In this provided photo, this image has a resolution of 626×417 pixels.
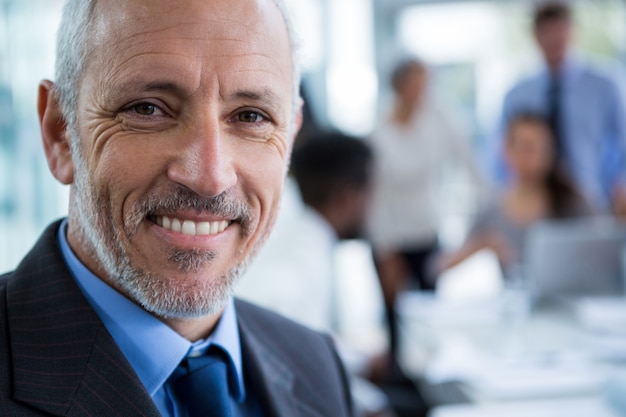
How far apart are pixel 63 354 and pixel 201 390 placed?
182 millimetres

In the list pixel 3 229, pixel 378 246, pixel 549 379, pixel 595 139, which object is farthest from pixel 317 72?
pixel 549 379

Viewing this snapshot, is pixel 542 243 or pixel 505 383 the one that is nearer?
pixel 505 383

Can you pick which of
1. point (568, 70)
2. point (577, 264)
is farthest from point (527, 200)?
point (568, 70)

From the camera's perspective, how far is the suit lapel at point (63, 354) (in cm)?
87

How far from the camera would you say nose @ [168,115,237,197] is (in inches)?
35.0

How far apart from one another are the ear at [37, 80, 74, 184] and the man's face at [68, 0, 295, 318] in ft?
0.13

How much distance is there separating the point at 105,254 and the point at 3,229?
311cm

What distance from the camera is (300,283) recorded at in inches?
84.3

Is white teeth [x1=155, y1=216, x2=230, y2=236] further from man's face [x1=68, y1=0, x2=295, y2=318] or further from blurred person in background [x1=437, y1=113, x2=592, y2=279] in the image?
blurred person in background [x1=437, y1=113, x2=592, y2=279]

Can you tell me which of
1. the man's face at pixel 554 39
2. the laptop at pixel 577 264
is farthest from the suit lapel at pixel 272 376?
the man's face at pixel 554 39

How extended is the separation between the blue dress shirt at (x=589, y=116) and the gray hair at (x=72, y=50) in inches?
129

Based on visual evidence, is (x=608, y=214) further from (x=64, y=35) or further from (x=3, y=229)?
(x=64, y=35)

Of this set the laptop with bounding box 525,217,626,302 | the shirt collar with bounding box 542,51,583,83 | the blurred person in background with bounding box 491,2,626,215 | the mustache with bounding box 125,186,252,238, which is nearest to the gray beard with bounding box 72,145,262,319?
the mustache with bounding box 125,186,252,238

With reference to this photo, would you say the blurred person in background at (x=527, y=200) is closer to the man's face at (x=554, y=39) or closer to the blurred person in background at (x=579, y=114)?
the blurred person in background at (x=579, y=114)
